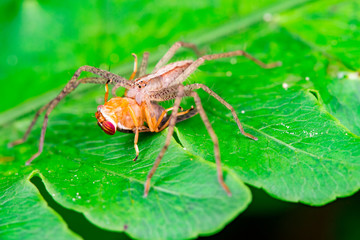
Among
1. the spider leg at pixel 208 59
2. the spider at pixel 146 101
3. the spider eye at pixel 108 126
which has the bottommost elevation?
the spider eye at pixel 108 126

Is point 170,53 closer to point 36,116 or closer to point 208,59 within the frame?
point 208,59

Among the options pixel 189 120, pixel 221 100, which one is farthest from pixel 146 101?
pixel 221 100

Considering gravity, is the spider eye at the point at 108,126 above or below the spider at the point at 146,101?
Result: below

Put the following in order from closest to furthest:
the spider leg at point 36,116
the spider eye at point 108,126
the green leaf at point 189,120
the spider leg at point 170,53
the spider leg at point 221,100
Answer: the green leaf at point 189,120
the spider leg at point 221,100
the spider eye at point 108,126
the spider leg at point 36,116
the spider leg at point 170,53

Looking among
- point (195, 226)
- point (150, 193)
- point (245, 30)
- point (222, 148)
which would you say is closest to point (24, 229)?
point (150, 193)

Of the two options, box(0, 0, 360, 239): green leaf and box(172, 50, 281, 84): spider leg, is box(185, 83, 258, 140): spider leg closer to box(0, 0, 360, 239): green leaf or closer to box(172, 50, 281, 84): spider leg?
box(0, 0, 360, 239): green leaf

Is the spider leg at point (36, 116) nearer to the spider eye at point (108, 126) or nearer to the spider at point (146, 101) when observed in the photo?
the spider at point (146, 101)

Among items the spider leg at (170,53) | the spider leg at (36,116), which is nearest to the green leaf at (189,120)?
the spider leg at (36,116)

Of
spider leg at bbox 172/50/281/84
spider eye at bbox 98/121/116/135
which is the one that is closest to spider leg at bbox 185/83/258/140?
spider leg at bbox 172/50/281/84

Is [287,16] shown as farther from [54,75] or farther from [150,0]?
[54,75]
